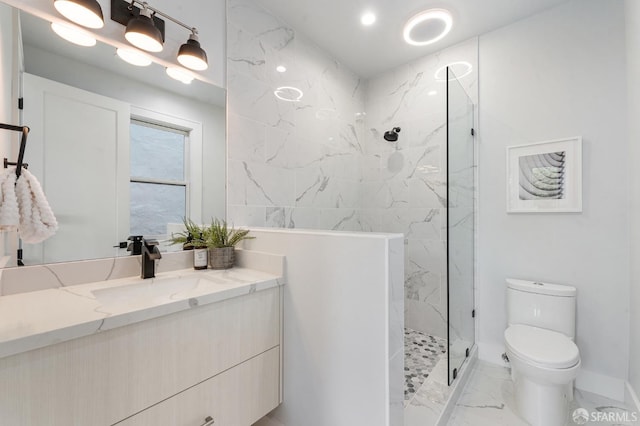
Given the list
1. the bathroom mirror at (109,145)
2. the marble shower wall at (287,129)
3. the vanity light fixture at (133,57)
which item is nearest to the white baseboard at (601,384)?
the marble shower wall at (287,129)

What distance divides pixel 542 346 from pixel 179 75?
260cm

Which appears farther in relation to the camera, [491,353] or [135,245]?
[491,353]

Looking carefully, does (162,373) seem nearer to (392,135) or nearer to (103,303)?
(103,303)

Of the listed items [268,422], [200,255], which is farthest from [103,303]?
[268,422]

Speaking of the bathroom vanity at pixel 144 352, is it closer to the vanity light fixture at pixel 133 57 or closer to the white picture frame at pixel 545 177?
the vanity light fixture at pixel 133 57

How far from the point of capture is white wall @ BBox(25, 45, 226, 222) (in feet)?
3.72

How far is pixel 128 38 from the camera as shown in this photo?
1.25 m

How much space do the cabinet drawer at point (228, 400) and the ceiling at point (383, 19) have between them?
2.28 m

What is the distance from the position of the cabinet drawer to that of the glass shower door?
1118mm

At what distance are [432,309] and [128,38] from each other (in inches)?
111

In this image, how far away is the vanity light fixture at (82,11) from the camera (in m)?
1.08

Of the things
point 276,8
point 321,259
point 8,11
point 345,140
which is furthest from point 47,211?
point 345,140

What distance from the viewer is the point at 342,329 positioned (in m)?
1.16

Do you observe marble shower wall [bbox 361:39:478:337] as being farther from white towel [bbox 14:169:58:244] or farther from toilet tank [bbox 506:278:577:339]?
white towel [bbox 14:169:58:244]
